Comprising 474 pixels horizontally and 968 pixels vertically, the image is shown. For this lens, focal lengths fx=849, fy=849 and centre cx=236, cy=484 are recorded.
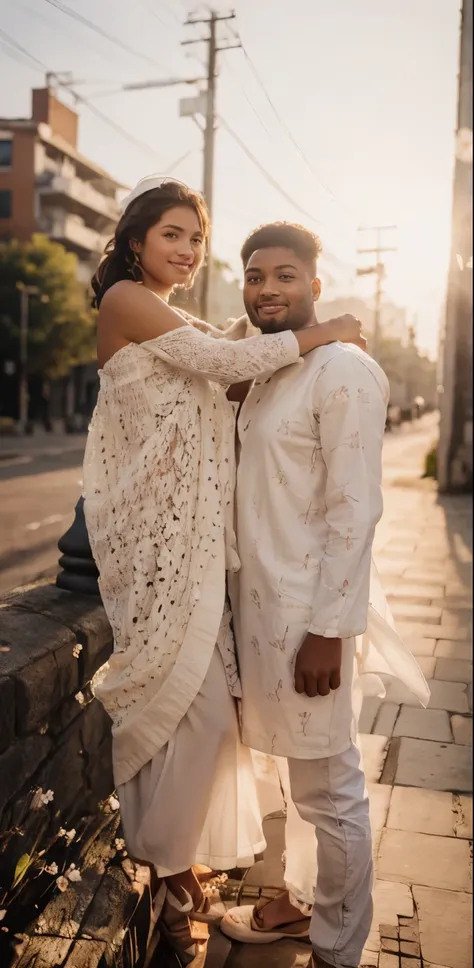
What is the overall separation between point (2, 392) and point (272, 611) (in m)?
34.4

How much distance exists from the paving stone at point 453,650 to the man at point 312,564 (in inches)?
118

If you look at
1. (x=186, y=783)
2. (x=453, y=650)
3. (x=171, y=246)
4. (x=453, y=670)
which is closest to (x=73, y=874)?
(x=186, y=783)

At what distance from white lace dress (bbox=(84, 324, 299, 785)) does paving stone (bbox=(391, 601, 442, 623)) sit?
3.94 m

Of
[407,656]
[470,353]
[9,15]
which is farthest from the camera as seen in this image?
[470,353]

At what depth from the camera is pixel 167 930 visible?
7.63 ft

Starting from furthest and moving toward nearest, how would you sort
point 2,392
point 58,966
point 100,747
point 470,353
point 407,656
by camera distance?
point 2,392
point 470,353
point 100,747
point 407,656
point 58,966

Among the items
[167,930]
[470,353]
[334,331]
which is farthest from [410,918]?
[470,353]

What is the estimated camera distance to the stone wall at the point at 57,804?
2.06 m

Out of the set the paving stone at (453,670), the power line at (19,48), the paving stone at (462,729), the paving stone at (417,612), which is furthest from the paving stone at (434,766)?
the power line at (19,48)

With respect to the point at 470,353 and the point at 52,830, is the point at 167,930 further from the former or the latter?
the point at 470,353

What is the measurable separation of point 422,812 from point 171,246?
7.14 feet

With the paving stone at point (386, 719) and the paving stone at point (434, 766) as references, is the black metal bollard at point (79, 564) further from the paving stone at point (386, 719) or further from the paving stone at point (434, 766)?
the paving stone at point (386, 719)

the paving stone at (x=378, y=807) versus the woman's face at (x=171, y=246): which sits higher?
the woman's face at (x=171, y=246)

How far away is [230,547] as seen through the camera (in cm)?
218
